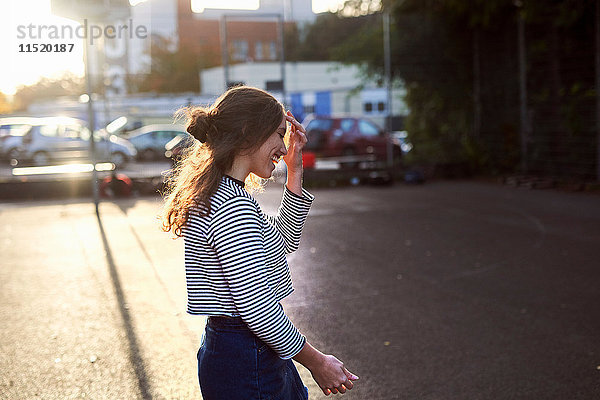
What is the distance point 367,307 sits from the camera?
6348mm

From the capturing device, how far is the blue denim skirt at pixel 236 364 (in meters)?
2.35

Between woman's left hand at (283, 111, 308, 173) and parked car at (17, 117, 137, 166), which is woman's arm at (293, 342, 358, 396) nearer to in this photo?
woman's left hand at (283, 111, 308, 173)

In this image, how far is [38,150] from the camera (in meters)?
23.7

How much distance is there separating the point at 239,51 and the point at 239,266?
53.1 ft

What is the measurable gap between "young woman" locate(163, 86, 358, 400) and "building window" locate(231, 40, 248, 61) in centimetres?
1527

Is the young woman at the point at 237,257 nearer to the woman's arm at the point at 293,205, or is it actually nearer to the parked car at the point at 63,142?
the woman's arm at the point at 293,205

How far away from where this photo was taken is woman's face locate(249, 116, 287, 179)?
2.42 m

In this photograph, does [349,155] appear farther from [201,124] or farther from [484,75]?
[201,124]

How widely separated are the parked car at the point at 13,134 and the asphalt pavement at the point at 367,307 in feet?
46.4

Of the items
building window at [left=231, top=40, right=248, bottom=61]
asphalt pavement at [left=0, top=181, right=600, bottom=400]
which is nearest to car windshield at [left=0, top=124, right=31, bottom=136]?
building window at [left=231, top=40, right=248, bottom=61]

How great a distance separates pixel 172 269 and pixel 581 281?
13.6 ft

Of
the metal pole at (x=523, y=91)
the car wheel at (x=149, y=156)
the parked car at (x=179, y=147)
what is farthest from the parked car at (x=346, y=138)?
the car wheel at (x=149, y=156)

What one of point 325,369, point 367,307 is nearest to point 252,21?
point 367,307

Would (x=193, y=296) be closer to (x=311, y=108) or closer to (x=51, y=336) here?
(x=51, y=336)
